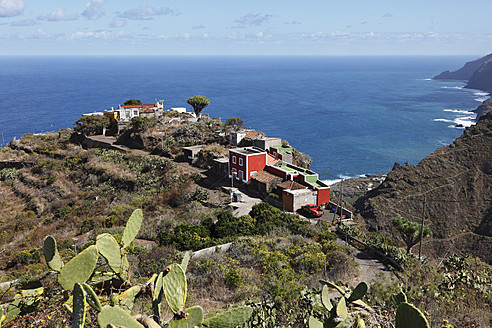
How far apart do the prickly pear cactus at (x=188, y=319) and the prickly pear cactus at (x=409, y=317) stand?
6.66 feet

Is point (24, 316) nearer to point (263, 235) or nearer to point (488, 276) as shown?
point (488, 276)

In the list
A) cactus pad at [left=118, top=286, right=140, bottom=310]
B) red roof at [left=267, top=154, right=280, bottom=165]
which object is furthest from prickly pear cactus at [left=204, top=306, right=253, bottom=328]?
red roof at [left=267, top=154, right=280, bottom=165]

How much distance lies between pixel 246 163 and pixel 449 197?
86.2 ft

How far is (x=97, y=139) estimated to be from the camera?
42.9 meters

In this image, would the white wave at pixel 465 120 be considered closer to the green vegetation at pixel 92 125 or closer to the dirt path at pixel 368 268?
the green vegetation at pixel 92 125

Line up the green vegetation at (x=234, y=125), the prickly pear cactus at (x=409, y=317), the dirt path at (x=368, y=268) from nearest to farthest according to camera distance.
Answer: the prickly pear cactus at (x=409, y=317), the dirt path at (x=368, y=268), the green vegetation at (x=234, y=125)

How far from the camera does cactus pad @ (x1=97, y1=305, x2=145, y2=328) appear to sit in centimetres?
361

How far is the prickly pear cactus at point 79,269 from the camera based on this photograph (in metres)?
3.95

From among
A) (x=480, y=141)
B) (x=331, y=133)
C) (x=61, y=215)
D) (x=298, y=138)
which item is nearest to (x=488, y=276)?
(x=61, y=215)

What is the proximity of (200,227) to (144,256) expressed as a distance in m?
4.68

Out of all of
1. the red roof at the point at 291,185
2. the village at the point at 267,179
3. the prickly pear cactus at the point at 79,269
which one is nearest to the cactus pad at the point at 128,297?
the prickly pear cactus at the point at 79,269

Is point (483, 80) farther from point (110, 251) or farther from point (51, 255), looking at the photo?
point (51, 255)

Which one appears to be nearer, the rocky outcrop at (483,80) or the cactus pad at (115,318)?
the cactus pad at (115,318)

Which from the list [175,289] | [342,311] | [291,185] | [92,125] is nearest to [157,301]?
[175,289]
